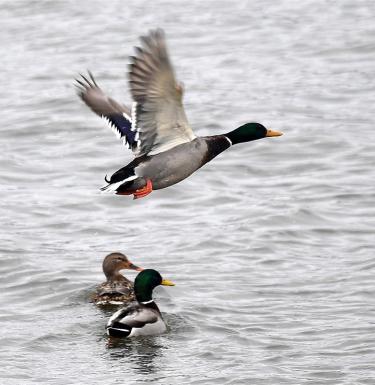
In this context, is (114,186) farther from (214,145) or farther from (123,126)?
(123,126)

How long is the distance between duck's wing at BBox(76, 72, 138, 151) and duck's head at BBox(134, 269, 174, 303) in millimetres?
1857

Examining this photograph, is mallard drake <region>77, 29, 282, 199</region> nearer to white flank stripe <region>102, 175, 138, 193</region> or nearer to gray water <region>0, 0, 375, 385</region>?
white flank stripe <region>102, 175, 138, 193</region>

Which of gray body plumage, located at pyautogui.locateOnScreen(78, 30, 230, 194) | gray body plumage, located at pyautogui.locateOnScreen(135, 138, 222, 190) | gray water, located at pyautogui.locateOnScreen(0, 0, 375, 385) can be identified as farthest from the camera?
gray water, located at pyautogui.locateOnScreen(0, 0, 375, 385)

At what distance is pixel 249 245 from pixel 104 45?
11.3 meters

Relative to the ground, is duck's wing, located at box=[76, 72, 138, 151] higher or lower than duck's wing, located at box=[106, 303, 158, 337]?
higher

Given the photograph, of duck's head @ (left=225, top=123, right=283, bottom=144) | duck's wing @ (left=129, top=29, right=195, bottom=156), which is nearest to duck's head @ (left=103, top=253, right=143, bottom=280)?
duck's head @ (left=225, top=123, right=283, bottom=144)

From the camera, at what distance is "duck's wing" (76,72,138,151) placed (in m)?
12.3

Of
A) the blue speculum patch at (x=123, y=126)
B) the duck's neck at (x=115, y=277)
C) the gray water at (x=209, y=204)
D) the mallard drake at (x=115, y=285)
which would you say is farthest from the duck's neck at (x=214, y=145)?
the duck's neck at (x=115, y=277)

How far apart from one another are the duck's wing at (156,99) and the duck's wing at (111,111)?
0.64 metres

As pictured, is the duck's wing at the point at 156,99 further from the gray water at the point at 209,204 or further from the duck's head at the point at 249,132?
the gray water at the point at 209,204

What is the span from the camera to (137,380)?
11.8 metres

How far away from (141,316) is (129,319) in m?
0.12

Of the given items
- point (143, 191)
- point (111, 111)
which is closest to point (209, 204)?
point (111, 111)

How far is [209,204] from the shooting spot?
1847 centimetres
